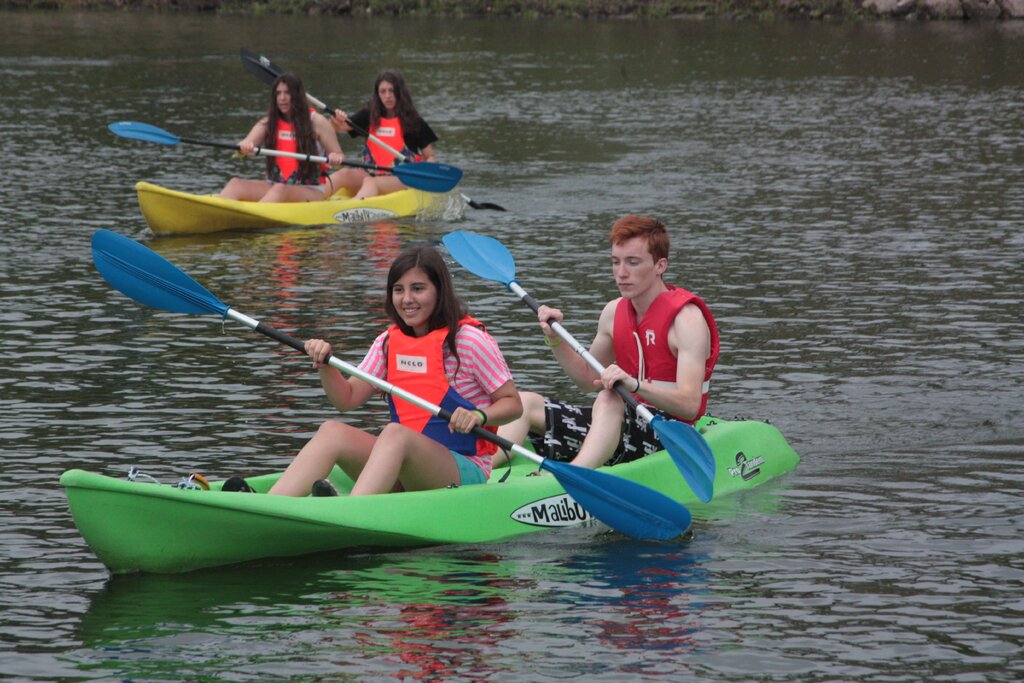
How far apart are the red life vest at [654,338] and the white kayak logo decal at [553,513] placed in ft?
1.91

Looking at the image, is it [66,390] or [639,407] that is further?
[66,390]

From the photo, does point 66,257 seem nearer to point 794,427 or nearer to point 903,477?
point 794,427

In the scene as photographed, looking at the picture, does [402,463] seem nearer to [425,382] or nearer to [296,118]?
[425,382]

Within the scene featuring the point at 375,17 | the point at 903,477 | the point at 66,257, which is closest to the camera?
the point at 903,477

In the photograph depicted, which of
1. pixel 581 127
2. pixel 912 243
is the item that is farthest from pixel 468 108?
pixel 912 243

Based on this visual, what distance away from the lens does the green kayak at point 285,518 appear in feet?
19.7

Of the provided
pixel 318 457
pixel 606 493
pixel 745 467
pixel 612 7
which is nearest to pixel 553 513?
pixel 606 493

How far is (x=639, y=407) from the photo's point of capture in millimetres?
6938

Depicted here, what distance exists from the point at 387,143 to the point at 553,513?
9504 millimetres

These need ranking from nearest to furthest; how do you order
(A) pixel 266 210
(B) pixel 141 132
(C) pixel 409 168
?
(A) pixel 266 210, (B) pixel 141 132, (C) pixel 409 168

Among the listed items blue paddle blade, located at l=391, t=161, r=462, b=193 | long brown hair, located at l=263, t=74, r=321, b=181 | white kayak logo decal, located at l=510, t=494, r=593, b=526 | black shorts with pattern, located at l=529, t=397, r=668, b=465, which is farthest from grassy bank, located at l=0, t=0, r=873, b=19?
white kayak logo decal, located at l=510, t=494, r=593, b=526

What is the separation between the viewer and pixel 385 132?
15.8 metres

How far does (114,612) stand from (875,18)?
39072mm

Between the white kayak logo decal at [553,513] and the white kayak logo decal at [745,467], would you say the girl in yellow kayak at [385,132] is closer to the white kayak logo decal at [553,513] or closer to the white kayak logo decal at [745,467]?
the white kayak logo decal at [745,467]
